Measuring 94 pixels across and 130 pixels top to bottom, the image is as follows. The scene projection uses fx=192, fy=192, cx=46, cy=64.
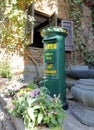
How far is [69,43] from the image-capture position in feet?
21.0

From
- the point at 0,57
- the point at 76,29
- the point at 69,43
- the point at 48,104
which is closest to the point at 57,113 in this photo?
the point at 48,104

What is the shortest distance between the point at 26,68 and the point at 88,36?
276cm

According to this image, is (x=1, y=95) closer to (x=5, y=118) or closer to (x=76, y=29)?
(x=5, y=118)

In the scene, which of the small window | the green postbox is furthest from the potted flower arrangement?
the small window

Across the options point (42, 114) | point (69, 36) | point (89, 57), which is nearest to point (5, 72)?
point (69, 36)

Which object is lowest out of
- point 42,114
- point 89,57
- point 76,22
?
point 42,114

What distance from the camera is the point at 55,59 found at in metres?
3.58

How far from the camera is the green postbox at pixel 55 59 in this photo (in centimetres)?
358

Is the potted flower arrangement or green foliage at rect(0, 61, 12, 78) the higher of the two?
green foliage at rect(0, 61, 12, 78)

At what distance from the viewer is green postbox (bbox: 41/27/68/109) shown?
141 inches

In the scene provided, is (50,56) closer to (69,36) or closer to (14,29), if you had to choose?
(14,29)

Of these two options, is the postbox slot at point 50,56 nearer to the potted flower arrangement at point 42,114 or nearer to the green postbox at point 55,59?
the green postbox at point 55,59

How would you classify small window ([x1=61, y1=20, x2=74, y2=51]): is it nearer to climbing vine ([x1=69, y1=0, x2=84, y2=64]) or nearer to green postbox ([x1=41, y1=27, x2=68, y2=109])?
climbing vine ([x1=69, y1=0, x2=84, y2=64])

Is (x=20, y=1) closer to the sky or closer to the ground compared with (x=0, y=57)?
closer to the sky
